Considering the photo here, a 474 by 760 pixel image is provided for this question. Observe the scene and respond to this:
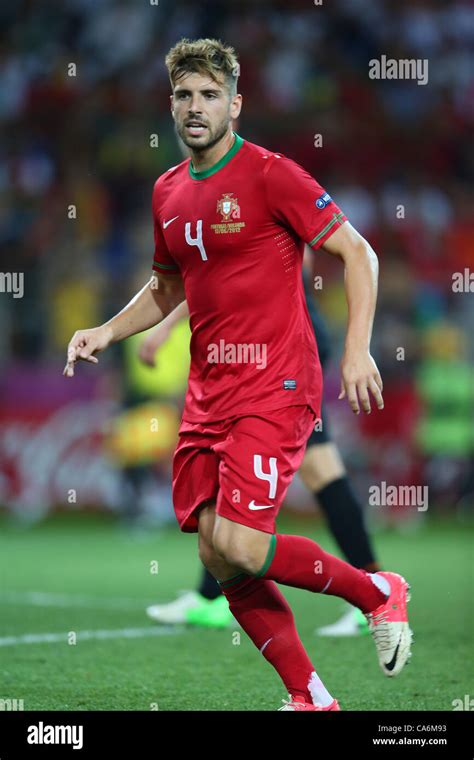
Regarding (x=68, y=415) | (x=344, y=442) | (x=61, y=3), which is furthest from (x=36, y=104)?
(x=344, y=442)

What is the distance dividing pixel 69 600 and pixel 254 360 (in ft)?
10.8

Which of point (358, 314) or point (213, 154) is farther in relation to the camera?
point (213, 154)

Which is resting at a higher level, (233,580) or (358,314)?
(358,314)

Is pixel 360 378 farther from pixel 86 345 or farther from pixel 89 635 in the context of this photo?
pixel 89 635

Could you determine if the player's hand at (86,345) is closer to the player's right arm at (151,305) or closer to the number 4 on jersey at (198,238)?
the player's right arm at (151,305)

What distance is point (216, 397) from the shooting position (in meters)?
3.73

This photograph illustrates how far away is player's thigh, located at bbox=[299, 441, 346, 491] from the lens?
5.43 meters

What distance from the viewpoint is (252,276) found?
370cm

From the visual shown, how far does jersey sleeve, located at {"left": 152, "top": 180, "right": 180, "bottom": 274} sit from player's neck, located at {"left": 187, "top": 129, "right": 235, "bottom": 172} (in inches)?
9.7

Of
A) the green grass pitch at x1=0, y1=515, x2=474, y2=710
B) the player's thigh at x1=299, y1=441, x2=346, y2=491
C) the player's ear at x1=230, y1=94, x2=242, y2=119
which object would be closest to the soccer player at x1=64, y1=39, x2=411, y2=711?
the player's ear at x1=230, y1=94, x2=242, y2=119

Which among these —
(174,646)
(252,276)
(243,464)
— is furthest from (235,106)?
(174,646)

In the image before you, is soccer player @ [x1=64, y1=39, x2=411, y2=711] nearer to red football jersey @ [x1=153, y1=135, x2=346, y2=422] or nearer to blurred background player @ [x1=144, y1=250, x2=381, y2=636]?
red football jersey @ [x1=153, y1=135, x2=346, y2=422]

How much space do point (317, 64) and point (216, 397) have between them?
1177cm

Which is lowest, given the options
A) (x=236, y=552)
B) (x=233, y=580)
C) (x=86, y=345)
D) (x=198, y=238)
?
(x=233, y=580)
